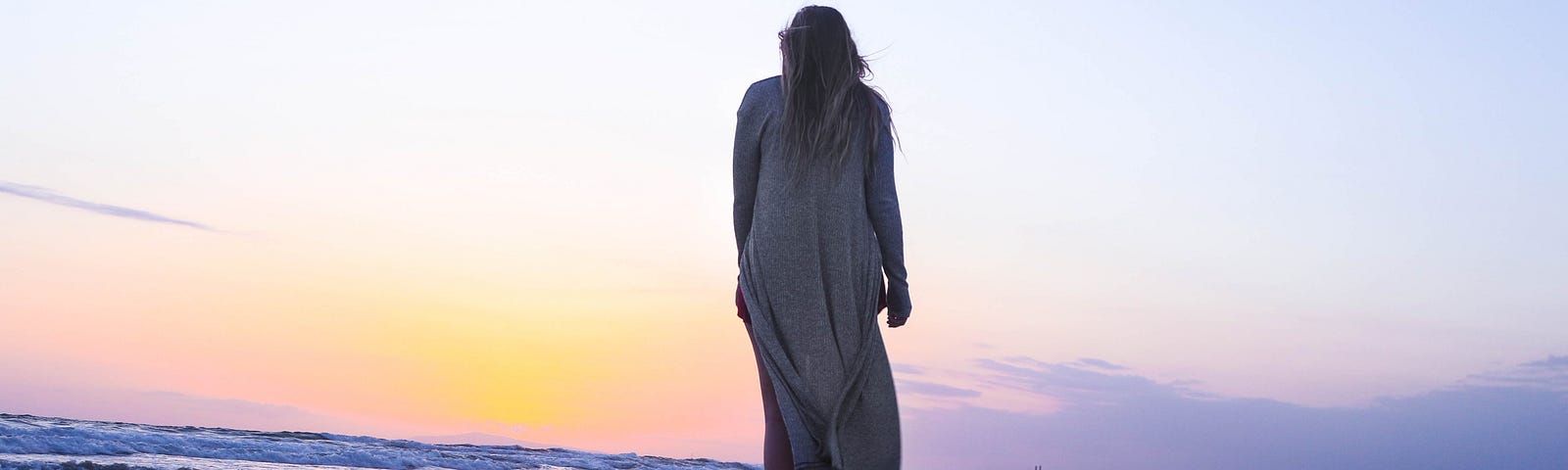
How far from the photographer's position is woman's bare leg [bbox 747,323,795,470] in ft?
11.1

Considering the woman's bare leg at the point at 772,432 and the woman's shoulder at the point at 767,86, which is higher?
the woman's shoulder at the point at 767,86

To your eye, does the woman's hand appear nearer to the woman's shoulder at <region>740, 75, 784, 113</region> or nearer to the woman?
the woman

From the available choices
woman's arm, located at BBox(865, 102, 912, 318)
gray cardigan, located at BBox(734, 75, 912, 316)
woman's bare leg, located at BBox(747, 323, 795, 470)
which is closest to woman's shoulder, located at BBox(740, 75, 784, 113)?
gray cardigan, located at BBox(734, 75, 912, 316)

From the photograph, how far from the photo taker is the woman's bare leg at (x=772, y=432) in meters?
3.38

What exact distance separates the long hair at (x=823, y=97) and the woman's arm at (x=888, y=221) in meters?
0.04

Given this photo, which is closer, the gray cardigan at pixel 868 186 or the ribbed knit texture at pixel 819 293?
the ribbed knit texture at pixel 819 293

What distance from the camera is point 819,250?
3.26 m

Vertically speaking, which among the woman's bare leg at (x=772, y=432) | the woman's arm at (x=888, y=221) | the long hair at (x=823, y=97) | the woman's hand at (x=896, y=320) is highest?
the long hair at (x=823, y=97)

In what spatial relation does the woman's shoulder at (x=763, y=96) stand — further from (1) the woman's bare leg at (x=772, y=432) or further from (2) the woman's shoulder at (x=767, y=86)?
(1) the woman's bare leg at (x=772, y=432)

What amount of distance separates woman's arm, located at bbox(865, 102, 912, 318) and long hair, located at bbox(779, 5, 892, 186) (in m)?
0.04

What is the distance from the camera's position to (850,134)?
3.31m

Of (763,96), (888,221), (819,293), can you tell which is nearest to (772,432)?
(819,293)

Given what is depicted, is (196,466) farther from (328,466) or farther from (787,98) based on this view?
(787,98)

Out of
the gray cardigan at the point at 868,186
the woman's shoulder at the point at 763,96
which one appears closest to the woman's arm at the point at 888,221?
the gray cardigan at the point at 868,186
